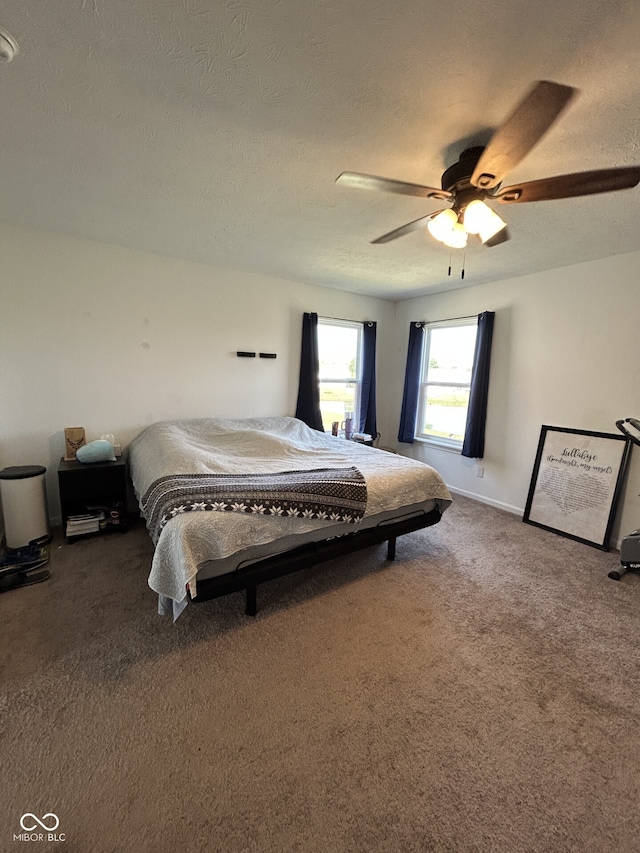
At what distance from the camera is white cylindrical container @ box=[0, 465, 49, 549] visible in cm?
251

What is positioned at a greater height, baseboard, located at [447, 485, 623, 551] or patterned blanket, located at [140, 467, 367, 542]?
patterned blanket, located at [140, 467, 367, 542]

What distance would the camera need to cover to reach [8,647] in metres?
1.71

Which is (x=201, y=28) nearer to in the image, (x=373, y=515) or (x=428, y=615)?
(x=373, y=515)

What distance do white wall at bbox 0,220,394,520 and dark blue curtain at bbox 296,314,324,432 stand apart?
4.6 inches

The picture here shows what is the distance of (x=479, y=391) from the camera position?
12.3 feet

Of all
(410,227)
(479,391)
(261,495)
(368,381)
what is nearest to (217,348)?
(368,381)

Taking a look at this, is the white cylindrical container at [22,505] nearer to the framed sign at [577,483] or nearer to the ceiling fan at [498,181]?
the ceiling fan at [498,181]

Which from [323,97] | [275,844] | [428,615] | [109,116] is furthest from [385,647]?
[109,116]

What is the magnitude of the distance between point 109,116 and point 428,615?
2931 millimetres

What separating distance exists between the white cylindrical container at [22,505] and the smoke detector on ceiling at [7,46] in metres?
2.38

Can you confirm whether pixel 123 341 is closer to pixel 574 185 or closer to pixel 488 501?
pixel 574 185

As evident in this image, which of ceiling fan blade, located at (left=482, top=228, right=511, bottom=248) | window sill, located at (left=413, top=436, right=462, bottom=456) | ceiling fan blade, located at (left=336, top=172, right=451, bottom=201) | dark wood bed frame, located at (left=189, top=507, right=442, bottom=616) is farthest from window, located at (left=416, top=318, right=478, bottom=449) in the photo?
ceiling fan blade, located at (left=336, top=172, right=451, bottom=201)

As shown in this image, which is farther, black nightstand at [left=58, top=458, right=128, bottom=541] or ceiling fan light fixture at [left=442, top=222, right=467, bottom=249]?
black nightstand at [left=58, top=458, right=128, bottom=541]

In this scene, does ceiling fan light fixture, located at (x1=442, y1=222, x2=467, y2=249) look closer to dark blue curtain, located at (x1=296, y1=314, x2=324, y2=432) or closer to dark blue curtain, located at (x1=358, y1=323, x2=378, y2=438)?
dark blue curtain, located at (x1=296, y1=314, x2=324, y2=432)
